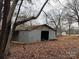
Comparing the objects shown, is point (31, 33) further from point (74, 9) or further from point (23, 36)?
point (74, 9)

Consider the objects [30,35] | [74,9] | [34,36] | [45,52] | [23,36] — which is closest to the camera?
[45,52]

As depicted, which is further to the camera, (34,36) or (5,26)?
(34,36)

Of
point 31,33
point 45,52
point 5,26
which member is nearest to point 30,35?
point 31,33

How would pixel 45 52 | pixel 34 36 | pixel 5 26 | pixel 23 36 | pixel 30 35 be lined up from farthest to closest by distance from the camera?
pixel 23 36
pixel 34 36
pixel 30 35
pixel 45 52
pixel 5 26

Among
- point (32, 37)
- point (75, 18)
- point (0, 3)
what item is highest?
point (75, 18)

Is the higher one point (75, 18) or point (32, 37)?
point (75, 18)

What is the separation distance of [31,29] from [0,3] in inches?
741

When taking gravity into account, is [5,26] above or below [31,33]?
above

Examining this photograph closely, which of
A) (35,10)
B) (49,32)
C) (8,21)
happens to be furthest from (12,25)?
(49,32)

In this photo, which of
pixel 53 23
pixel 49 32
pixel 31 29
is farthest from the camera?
pixel 53 23

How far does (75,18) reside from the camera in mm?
49094

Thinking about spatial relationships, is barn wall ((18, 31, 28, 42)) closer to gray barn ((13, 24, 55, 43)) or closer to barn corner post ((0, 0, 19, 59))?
gray barn ((13, 24, 55, 43))

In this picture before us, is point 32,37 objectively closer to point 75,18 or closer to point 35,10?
point 35,10

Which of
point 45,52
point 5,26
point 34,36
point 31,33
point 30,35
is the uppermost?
point 5,26
